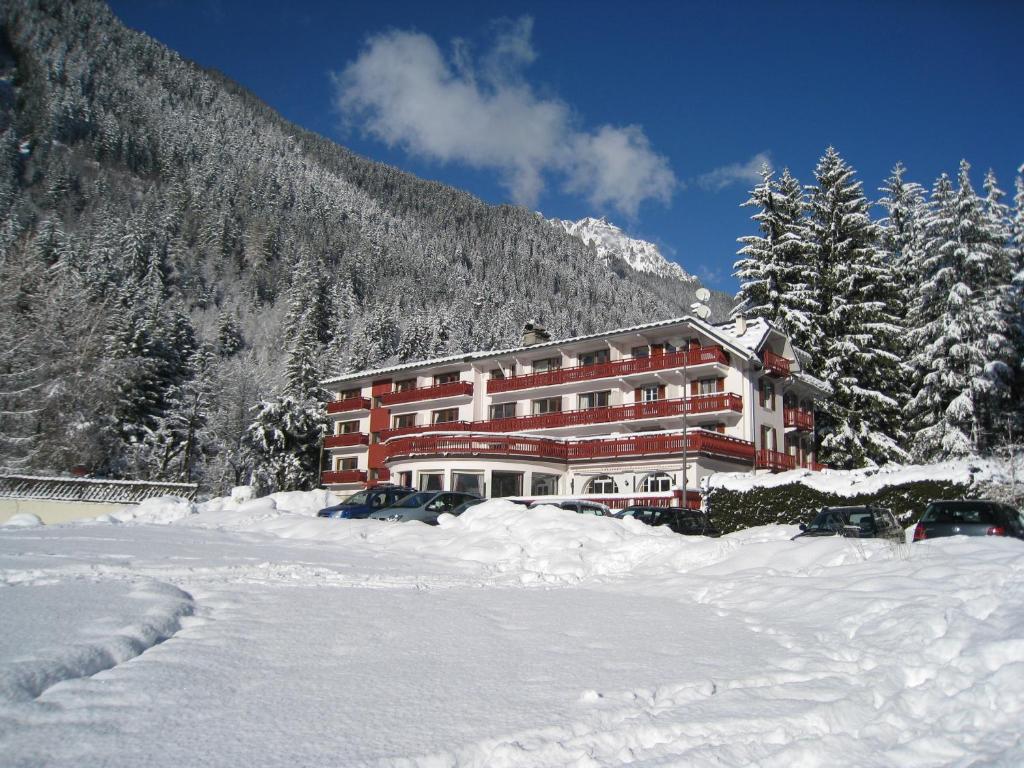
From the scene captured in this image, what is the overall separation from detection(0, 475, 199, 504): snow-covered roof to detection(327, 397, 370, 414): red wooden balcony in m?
23.1

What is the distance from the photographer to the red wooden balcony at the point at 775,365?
132 ft

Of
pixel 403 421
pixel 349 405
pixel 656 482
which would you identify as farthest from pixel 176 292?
pixel 656 482

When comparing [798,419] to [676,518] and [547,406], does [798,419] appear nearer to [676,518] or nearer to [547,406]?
[547,406]

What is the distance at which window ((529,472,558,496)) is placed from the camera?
134ft

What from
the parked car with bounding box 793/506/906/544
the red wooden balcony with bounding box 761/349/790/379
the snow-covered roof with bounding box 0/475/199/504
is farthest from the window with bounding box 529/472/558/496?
the parked car with bounding box 793/506/906/544

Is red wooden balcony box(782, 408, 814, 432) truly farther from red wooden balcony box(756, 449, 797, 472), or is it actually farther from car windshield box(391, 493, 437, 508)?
car windshield box(391, 493, 437, 508)

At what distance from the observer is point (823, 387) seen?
42594 millimetres

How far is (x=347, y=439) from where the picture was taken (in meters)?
57.0

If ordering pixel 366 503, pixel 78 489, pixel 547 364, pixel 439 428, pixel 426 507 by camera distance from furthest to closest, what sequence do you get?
pixel 547 364, pixel 439 428, pixel 78 489, pixel 366 503, pixel 426 507

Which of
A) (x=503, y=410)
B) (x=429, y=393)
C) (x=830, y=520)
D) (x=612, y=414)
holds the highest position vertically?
(x=429, y=393)

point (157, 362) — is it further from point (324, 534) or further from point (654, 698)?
point (654, 698)

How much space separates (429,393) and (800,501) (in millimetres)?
29086

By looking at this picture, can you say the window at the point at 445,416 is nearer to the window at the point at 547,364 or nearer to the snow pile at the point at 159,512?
the window at the point at 547,364

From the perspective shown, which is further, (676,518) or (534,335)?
(534,335)
